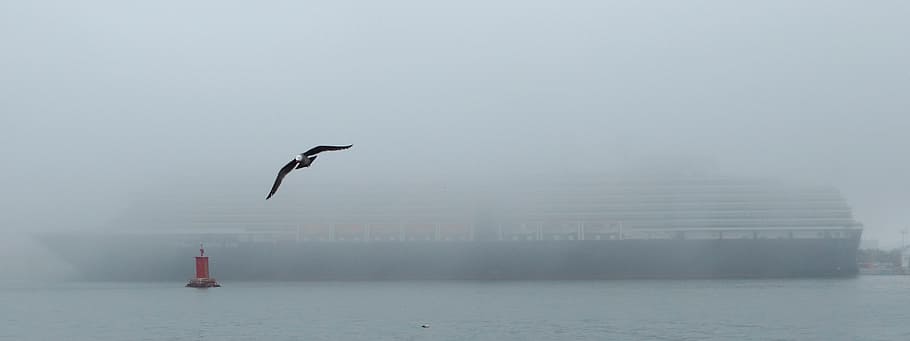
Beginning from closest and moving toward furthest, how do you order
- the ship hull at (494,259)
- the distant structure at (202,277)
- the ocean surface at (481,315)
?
the ocean surface at (481,315) → the distant structure at (202,277) → the ship hull at (494,259)

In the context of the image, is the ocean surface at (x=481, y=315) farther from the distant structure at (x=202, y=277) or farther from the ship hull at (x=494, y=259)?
the ship hull at (x=494, y=259)

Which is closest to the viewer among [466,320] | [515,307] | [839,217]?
[466,320]

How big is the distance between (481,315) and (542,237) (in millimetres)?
45344

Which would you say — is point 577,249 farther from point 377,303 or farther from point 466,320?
point 466,320

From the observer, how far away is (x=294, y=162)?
13336mm

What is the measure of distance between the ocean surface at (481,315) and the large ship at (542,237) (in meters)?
18.3

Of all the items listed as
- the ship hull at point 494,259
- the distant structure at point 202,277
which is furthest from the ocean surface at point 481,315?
the ship hull at point 494,259

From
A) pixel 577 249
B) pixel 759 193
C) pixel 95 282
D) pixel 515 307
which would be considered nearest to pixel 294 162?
pixel 515 307

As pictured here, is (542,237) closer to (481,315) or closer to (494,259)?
(494,259)

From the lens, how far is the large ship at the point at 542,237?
8656 cm

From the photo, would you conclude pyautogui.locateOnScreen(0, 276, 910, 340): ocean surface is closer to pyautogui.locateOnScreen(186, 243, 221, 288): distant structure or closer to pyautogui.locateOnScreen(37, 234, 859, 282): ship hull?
pyautogui.locateOnScreen(186, 243, 221, 288): distant structure

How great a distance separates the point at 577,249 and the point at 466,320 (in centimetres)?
4606

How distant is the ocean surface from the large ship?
1832cm

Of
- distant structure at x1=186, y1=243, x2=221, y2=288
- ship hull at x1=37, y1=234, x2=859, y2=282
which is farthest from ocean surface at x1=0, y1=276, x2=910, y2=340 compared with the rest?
ship hull at x1=37, y1=234, x2=859, y2=282
